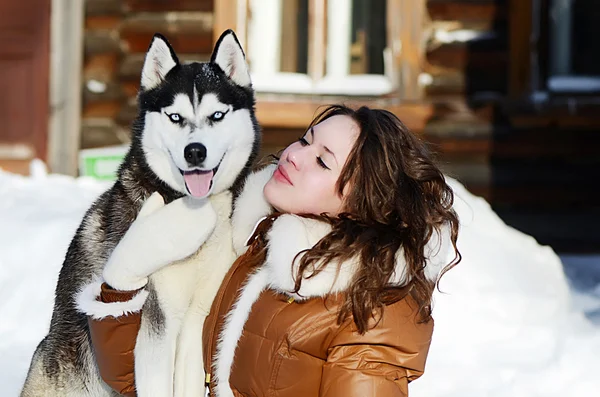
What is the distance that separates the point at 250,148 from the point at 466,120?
4183 mm

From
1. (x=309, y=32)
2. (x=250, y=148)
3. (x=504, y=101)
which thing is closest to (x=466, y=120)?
(x=504, y=101)

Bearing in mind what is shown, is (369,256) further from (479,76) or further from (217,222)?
(479,76)

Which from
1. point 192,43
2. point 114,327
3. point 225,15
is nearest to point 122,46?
point 192,43

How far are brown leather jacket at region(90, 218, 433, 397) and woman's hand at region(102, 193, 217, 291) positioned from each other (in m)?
0.25

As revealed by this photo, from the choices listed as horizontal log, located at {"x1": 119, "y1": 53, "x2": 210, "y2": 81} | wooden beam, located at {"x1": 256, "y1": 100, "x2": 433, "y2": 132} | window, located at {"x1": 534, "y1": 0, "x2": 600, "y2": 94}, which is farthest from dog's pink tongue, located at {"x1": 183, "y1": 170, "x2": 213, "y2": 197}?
window, located at {"x1": 534, "y1": 0, "x2": 600, "y2": 94}

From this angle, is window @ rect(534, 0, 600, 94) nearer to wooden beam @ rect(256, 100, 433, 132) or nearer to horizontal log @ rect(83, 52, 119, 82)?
wooden beam @ rect(256, 100, 433, 132)

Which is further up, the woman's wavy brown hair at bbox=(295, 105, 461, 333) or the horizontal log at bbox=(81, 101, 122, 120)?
the horizontal log at bbox=(81, 101, 122, 120)

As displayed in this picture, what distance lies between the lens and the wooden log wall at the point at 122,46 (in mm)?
6027

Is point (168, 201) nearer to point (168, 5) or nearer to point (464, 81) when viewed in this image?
point (168, 5)

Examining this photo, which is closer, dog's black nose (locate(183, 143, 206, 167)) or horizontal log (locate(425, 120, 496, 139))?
dog's black nose (locate(183, 143, 206, 167))

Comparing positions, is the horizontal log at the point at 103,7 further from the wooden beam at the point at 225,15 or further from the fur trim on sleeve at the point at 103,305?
the fur trim on sleeve at the point at 103,305

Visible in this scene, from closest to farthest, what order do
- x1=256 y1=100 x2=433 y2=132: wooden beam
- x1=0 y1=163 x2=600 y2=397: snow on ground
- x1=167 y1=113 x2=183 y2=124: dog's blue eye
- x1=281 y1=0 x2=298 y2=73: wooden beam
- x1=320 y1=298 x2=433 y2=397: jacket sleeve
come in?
x1=320 y1=298 x2=433 y2=397: jacket sleeve
x1=167 y1=113 x2=183 y2=124: dog's blue eye
x1=0 y1=163 x2=600 y2=397: snow on ground
x1=256 y1=100 x2=433 y2=132: wooden beam
x1=281 y1=0 x2=298 y2=73: wooden beam

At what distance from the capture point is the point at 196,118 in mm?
2143

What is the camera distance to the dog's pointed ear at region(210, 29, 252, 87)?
2.20 m
